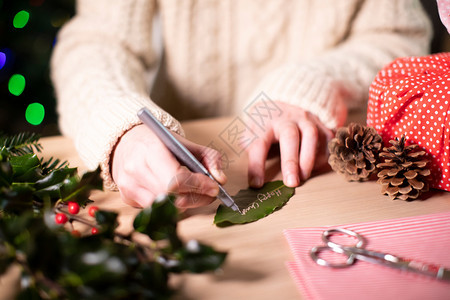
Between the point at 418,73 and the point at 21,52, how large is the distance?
1.11 m

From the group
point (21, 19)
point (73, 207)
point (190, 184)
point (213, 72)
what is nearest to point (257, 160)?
point (190, 184)

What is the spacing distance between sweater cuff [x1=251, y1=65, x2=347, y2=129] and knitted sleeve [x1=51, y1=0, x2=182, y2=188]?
0.20 metres

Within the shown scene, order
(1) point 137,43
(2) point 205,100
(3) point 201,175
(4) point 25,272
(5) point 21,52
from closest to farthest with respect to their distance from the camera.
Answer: (4) point 25,272 → (3) point 201,175 → (1) point 137,43 → (2) point 205,100 → (5) point 21,52

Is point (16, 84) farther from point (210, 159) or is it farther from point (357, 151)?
point (357, 151)

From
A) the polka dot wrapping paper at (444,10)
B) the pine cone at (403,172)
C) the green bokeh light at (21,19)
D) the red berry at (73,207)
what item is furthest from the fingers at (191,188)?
the green bokeh light at (21,19)

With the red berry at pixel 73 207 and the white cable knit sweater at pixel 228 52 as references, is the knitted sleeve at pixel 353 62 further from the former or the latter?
the red berry at pixel 73 207

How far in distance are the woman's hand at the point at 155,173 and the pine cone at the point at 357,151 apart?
0.16m

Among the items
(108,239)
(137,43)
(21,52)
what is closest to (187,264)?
(108,239)

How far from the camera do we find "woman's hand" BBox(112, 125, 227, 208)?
427mm

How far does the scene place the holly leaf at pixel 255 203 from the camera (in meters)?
0.43

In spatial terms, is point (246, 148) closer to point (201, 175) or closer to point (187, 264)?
point (201, 175)

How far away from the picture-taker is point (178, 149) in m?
0.45

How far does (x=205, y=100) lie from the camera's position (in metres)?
0.99

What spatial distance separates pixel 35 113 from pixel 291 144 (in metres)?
1.02
